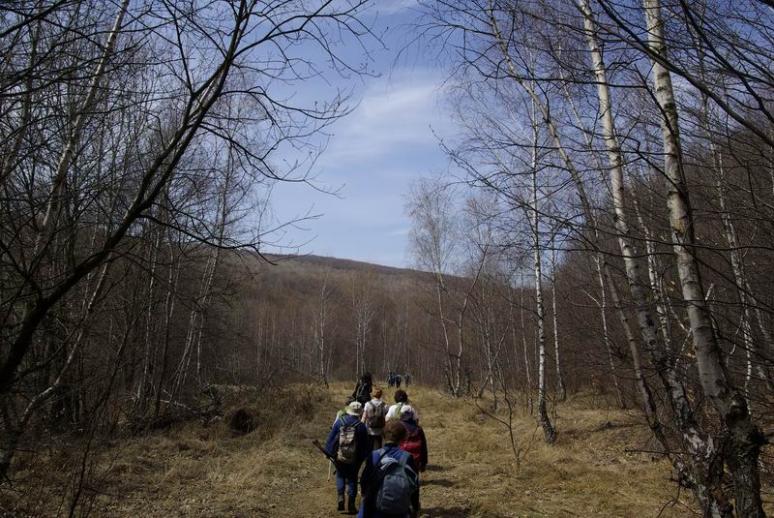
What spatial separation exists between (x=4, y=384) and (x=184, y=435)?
29.6 ft

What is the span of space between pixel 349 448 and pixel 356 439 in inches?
5.3

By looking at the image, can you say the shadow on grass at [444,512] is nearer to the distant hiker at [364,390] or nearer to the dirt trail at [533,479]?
the dirt trail at [533,479]

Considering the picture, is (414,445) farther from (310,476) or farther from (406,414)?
(310,476)

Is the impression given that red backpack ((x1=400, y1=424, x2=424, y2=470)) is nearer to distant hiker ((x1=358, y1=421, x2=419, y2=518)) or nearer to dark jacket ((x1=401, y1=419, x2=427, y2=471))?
dark jacket ((x1=401, y1=419, x2=427, y2=471))

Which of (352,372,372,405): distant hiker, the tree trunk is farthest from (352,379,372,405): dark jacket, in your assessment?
the tree trunk

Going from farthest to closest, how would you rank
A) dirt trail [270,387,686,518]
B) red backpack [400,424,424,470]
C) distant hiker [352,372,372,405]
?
distant hiker [352,372,372,405] → red backpack [400,424,424,470] → dirt trail [270,387,686,518]

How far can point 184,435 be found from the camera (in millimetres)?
10398

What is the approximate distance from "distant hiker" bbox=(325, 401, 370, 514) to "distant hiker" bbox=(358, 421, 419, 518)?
2064 mm

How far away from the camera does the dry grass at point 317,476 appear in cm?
628

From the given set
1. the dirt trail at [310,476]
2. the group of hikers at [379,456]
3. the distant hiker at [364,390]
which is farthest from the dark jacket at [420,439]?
the distant hiker at [364,390]

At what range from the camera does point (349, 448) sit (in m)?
6.20

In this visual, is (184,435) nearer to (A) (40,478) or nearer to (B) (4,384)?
(A) (40,478)

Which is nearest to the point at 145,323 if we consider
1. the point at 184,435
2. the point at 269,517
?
the point at 184,435

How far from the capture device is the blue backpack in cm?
398
